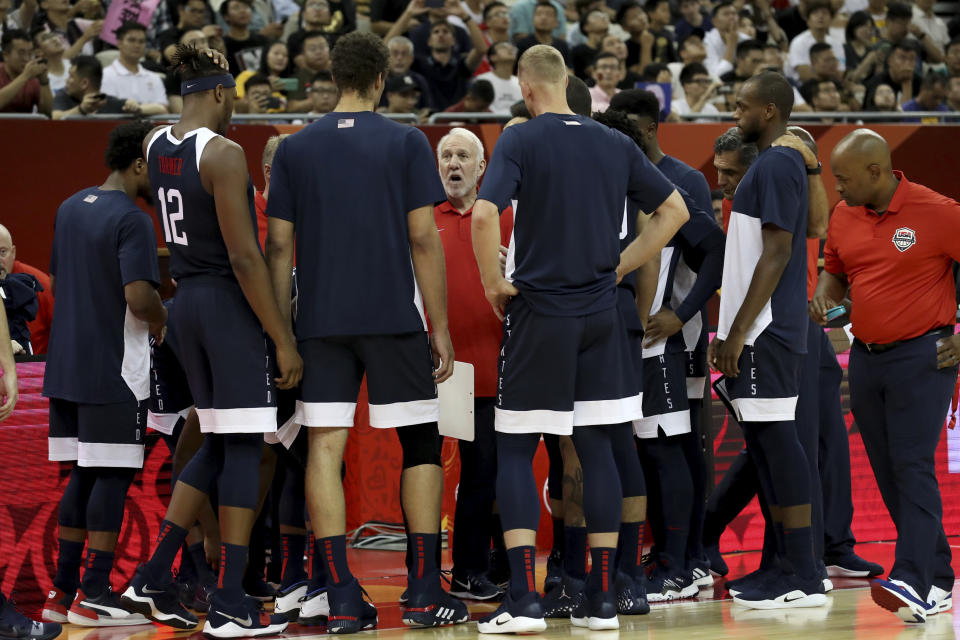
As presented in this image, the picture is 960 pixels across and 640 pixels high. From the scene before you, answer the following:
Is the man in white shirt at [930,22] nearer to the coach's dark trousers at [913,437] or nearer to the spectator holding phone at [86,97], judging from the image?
the spectator holding phone at [86,97]

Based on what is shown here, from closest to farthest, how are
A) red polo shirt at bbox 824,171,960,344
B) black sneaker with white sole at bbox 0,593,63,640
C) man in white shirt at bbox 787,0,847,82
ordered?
black sneaker with white sole at bbox 0,593,63,640
red polo shirt at bbox 824,171,960,344
man in white shirt at bbox 787,0,847,82

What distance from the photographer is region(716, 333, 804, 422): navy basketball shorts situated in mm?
5145

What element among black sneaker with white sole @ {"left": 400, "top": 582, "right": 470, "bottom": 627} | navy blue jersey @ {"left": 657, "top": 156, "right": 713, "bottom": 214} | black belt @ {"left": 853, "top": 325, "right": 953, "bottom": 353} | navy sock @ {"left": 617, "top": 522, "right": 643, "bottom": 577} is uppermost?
navy blue jersey @ {"left": 657, "top": 156, "right": 713, "bottom": 214}

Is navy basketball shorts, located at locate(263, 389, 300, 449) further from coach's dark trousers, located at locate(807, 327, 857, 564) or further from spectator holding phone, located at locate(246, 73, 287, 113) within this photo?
spectator holding phone, located at locate(246, 73, 287, 113)

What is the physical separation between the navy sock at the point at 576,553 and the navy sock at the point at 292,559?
3.75 feet

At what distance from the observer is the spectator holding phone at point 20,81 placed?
946 cm

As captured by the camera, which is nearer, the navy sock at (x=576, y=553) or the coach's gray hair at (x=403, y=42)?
the navy sock at (x=576, y=553)

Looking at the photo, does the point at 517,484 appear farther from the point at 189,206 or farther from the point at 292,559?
the point at 189,206

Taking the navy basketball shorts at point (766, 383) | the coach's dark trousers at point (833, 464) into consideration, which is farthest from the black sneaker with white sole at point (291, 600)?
the coach's dark trousers at point (833, 464)

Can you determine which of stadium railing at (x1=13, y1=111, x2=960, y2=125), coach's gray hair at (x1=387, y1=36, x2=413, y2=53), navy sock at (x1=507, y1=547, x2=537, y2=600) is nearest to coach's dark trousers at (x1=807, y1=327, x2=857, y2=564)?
navy sock at (x1=507, y1=547, x2=537, y2=600)

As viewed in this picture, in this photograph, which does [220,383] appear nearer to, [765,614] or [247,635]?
[247,635]

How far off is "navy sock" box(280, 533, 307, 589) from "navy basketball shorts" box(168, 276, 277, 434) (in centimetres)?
76

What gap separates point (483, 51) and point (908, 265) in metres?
7.46

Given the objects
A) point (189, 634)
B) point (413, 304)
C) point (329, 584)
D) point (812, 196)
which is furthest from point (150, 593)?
point (812, 196)
